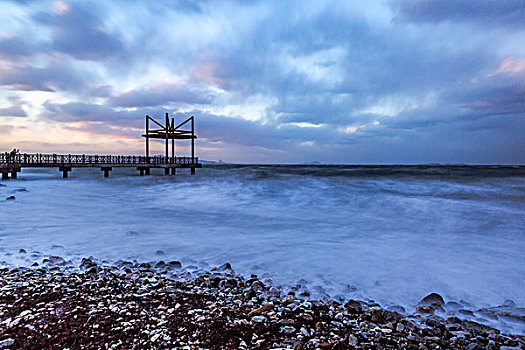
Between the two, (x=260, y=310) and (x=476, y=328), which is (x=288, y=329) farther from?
(x=476, y=328)

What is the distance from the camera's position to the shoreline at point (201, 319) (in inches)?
113

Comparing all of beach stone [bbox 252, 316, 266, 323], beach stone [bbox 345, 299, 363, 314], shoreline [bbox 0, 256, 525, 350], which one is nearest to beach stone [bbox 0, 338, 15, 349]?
shoreline [bbox 0, 256, 525, 350]

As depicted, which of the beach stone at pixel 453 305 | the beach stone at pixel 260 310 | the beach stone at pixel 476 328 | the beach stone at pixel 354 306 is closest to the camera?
the beach stone at pixel 476 328

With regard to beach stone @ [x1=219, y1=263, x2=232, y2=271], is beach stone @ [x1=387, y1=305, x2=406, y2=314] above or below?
below

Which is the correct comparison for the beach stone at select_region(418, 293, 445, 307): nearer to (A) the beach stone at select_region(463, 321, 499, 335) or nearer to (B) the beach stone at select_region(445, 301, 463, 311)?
(B) the beach stone at select_region(445, 301, 463, 311)

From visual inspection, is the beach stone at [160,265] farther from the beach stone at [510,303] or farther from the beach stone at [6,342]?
the beach stone at [510,303]

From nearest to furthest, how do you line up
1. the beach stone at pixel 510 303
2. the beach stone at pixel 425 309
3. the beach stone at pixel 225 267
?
1. the beach stone at pixel 425 309
2. the beach stone at pixel 510 303
3. the beach stone at pixel 225 267

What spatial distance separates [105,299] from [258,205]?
11093 mm

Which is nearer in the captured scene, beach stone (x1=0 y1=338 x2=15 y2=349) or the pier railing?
beach stone (x1=0 y1=338 x2=15 y2=349)

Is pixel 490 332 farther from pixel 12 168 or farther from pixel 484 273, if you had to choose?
pixel 12 168

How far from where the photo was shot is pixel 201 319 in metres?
3.26

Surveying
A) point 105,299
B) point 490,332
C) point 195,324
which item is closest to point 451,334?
point 490,332

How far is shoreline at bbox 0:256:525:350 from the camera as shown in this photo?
9.42 feet

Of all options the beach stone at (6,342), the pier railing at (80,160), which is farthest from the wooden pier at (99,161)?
the beach stone at (6,342)
